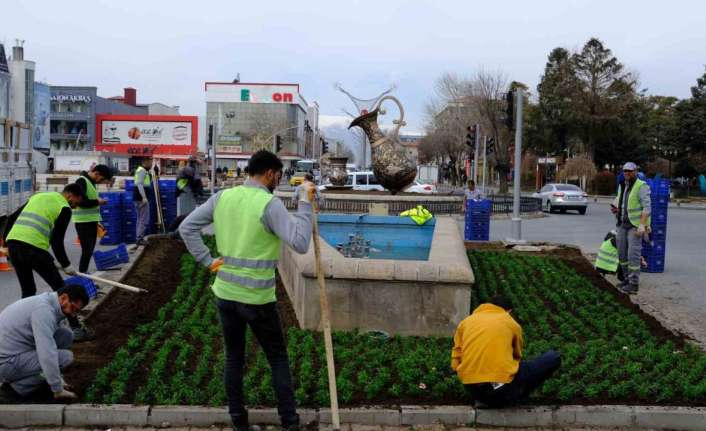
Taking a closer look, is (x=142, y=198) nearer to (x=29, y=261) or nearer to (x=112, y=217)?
(x=112, y=217)

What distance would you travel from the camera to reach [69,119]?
82.1m

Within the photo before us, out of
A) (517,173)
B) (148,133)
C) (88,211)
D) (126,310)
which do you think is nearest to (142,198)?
(88,211)

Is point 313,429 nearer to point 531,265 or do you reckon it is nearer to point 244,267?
point 244,267

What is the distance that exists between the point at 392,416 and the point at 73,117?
83810 mm

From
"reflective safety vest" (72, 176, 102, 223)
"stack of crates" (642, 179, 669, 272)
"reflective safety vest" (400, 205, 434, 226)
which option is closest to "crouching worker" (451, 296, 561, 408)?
"reflective safety vest" (72, 176, 102, 223)

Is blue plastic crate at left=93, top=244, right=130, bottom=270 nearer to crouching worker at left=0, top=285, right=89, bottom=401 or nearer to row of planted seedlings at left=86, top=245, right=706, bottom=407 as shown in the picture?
row of planted seedlings at left=86, top=245, right=706, bottom=407

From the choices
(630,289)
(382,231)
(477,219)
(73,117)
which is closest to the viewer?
(630,289)

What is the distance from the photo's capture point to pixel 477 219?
1753cm

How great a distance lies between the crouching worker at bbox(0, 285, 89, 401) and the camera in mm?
5359

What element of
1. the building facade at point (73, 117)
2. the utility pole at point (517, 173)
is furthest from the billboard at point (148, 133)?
the utility pole at point (517, 173)

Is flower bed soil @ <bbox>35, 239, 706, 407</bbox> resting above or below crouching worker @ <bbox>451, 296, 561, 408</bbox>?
below

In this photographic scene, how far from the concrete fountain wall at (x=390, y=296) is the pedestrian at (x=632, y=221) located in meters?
4.18

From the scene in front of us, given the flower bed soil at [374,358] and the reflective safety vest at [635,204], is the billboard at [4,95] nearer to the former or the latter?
the flower bed soil at [374,358]

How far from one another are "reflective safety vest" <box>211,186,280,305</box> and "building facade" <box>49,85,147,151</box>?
269ft
